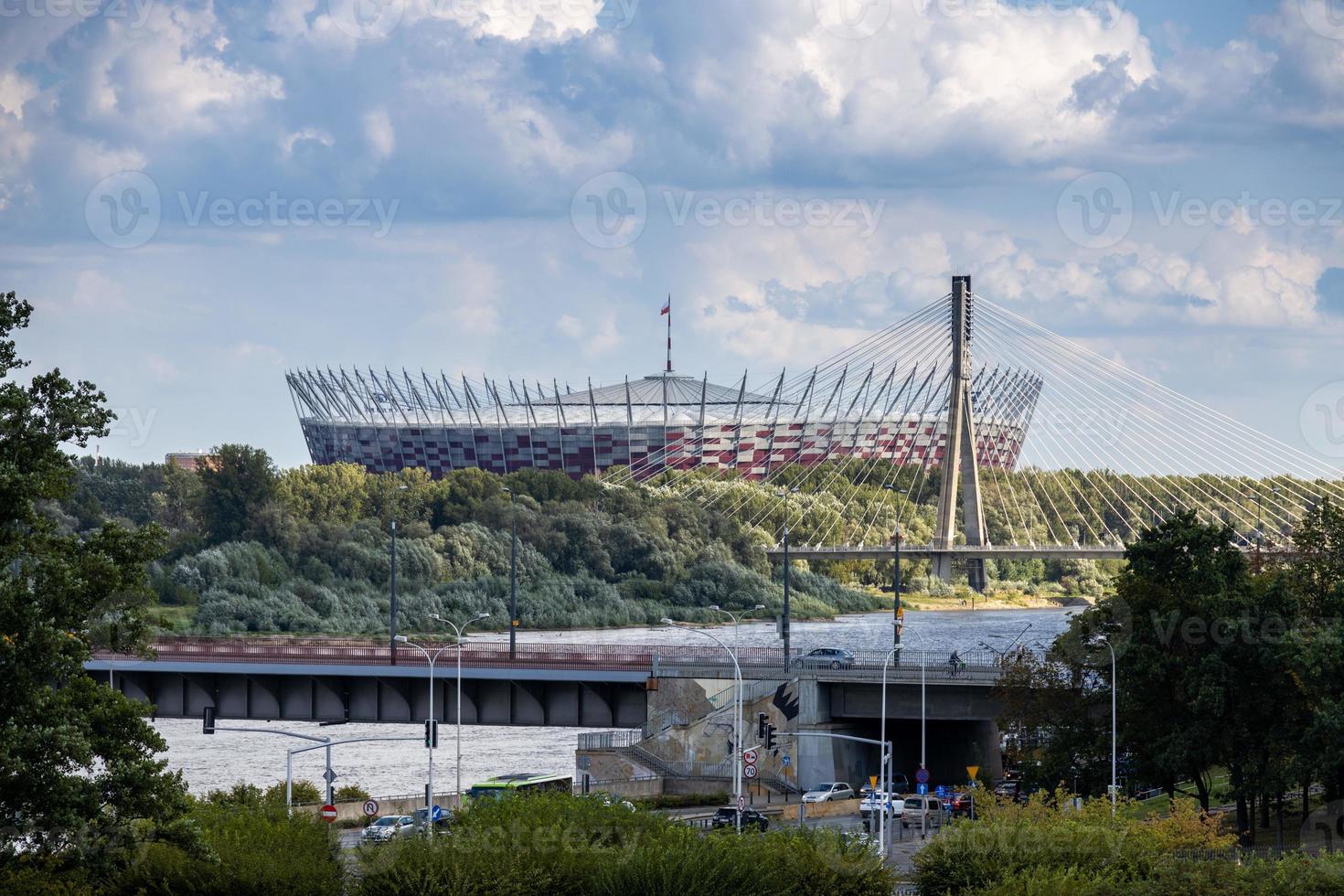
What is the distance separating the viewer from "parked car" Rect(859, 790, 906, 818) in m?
48.7

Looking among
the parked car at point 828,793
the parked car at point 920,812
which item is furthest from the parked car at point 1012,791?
the parked car at point 828,793

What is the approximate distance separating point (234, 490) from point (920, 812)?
9029 centimetres

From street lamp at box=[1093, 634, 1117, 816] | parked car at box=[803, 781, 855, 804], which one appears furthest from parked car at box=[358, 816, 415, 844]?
street lamp at box=[1093, 634, 1117, 816]

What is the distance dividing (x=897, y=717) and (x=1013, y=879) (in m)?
30.3

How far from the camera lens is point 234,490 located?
137 meters

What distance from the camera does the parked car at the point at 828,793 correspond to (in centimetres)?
5638

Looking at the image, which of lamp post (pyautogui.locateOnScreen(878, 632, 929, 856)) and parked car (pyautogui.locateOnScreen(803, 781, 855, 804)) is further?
parked car (pyautogui.locateOnScreen(803, 781, 855, 804))

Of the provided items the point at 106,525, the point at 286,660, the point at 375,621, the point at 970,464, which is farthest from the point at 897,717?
the point at 970,464

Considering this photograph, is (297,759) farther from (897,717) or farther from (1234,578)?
(1234,578)

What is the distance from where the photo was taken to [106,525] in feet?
102

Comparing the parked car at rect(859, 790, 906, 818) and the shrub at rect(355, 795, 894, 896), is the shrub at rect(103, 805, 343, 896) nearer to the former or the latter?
the shrub at rect(355, 795, 894, 896)

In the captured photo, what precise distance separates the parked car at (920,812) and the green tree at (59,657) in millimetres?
25482

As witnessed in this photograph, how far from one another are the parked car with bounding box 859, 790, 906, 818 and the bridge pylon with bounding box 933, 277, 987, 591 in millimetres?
73891

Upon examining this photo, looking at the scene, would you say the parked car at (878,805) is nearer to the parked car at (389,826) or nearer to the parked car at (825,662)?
the parked car at (825,662)
